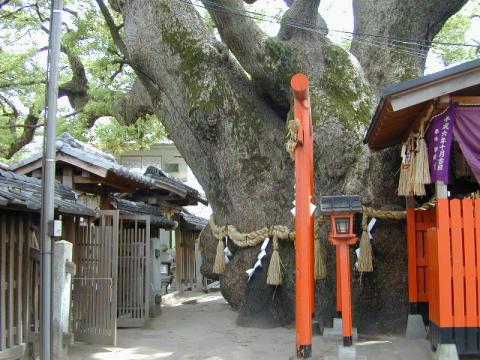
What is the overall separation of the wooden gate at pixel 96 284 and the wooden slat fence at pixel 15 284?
1.44 m

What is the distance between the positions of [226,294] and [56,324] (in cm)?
492

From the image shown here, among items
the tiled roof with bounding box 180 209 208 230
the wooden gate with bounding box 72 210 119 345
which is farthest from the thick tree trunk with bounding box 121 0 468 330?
the tiled roof with bounding box 180 209 208 230

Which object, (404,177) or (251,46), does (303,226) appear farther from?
(251,46)

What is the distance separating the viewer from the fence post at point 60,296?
20.5 ft

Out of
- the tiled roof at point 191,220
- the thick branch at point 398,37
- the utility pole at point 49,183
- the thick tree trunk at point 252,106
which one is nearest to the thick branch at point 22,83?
the tiled roof at point 191,220

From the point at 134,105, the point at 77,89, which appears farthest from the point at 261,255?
the point at 77,89

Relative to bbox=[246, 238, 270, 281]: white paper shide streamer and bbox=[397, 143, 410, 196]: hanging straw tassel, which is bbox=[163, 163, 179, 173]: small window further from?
bbox=[397, 143, 410, 196]: hanging straw tassel

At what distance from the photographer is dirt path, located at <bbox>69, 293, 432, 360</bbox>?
7.60m

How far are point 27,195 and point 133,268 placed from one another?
4.61 meters

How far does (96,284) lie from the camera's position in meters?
8.64

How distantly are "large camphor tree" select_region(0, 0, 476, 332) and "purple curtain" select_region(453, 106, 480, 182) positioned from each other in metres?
2.59

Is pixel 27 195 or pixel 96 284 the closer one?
pixel 27 195

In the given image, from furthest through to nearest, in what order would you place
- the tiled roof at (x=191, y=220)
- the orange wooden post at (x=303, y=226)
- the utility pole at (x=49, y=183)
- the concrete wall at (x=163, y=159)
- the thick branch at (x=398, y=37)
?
the concrete wall at (x=163, y=159) → the tiled roof at (x=191, y=220) → the thick branch at (x=398, y=37) → the orange wooden post at (x=303, y=226) → the utility pole at (x=49, y=183)

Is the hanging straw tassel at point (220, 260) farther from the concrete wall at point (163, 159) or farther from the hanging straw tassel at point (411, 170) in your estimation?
the concrete wall at point (163, 159)
